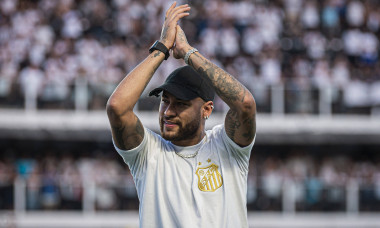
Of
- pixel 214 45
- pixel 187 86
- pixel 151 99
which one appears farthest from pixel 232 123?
pixel 214 45

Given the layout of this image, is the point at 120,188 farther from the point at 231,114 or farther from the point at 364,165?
the point at 231,114

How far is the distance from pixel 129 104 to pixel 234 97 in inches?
24.6

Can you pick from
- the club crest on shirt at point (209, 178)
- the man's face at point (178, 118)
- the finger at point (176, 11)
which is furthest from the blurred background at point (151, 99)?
the club crest on shirt at point (209, 178)

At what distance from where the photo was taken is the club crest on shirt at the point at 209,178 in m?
4.23

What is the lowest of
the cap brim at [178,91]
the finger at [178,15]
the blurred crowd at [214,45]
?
the cap brim at [178,91]

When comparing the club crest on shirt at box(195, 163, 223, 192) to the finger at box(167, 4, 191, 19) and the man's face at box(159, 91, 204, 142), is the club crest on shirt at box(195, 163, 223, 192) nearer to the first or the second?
the man's face at box(159, 91, 204, 142)

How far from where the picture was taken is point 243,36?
20250 mm

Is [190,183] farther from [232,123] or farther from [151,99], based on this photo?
[151,99]

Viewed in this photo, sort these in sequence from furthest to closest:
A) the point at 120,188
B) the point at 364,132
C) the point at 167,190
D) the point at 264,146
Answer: the point at 264,146 < the point at 364,132 < the point at 120,188 < the point at 167,190

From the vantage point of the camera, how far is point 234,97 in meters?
4.23

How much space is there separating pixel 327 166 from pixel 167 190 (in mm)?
16805

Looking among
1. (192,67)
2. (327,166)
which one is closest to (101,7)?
(327,166)

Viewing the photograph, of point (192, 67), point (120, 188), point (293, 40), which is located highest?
point (293, 40)

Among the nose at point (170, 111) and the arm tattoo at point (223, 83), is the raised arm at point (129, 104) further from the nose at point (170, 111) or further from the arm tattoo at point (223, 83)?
→ the arm tattoo at point (223, 83)
